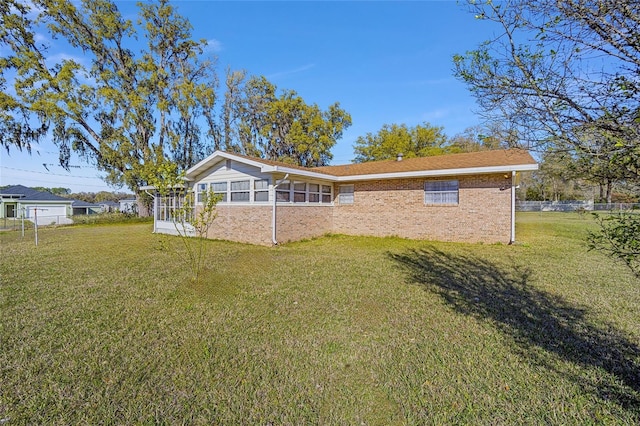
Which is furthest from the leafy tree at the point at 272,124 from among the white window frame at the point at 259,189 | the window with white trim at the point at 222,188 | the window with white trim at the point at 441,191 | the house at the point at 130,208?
the window with white trim at the point at 441,191

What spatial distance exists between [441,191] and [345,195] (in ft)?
13.3

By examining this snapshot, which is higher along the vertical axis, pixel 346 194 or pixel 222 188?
pixel 222 188

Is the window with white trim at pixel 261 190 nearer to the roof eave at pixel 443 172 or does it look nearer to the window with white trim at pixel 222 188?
the window with white trim at pixel 222 188

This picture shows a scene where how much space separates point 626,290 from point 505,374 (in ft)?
14.7

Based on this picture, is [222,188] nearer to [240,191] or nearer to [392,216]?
[240,191]

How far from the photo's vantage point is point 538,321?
13.1 feet

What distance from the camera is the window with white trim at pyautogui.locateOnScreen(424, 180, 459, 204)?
35.9 feet

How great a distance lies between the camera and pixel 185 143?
86.6 ft

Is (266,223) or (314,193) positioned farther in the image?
(314,193)

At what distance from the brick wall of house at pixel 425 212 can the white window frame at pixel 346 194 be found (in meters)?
0.16

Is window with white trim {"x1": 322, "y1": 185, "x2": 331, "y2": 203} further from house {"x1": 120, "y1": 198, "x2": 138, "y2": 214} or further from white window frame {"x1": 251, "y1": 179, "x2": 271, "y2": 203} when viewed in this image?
house {"x1": 120, "y1": 198, "x2": 138, "y2": 214}

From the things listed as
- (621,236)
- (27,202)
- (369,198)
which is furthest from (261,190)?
(27,202)

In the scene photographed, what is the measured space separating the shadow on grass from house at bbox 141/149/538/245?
396 cm

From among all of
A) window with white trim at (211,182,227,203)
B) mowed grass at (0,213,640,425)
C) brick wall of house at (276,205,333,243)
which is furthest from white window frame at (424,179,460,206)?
window with white trim at (211,182,227,203)
